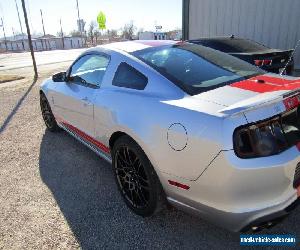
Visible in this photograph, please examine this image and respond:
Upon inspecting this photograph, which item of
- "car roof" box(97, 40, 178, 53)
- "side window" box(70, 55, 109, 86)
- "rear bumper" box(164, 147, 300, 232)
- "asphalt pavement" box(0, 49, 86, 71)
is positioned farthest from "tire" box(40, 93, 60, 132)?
"asphalt pavement" box(0, 49, 86, 71)

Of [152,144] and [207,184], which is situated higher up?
[152,144]

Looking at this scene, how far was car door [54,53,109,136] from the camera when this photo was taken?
11.0ft

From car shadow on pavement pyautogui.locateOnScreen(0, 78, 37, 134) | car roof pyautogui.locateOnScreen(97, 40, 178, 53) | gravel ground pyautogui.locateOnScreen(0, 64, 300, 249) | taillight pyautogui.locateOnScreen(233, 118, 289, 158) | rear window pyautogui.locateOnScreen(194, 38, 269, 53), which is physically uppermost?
car roof pyautogui.locateOnScreen(97, 40, 178, 53)

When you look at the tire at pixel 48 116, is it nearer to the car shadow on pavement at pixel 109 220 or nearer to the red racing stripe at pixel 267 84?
the car shadow on pavement at pixel 109 220

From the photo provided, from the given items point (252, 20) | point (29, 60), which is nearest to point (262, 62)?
point (252, 20)

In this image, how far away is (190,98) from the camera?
7.60ft

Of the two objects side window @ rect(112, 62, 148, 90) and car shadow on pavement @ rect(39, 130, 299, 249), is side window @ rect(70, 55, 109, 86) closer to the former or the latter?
side window @ rect(112, 62, 148, 90)

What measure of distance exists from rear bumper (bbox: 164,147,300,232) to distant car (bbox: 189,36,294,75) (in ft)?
12.7

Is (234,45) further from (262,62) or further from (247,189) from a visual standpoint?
(247,189)

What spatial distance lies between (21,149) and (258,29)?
726cm

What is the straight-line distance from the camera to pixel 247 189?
1956mm

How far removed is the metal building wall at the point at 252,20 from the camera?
8.27m

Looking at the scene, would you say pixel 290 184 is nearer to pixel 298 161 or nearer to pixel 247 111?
pixel 298 161

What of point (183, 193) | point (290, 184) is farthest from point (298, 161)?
point (183, 193)
